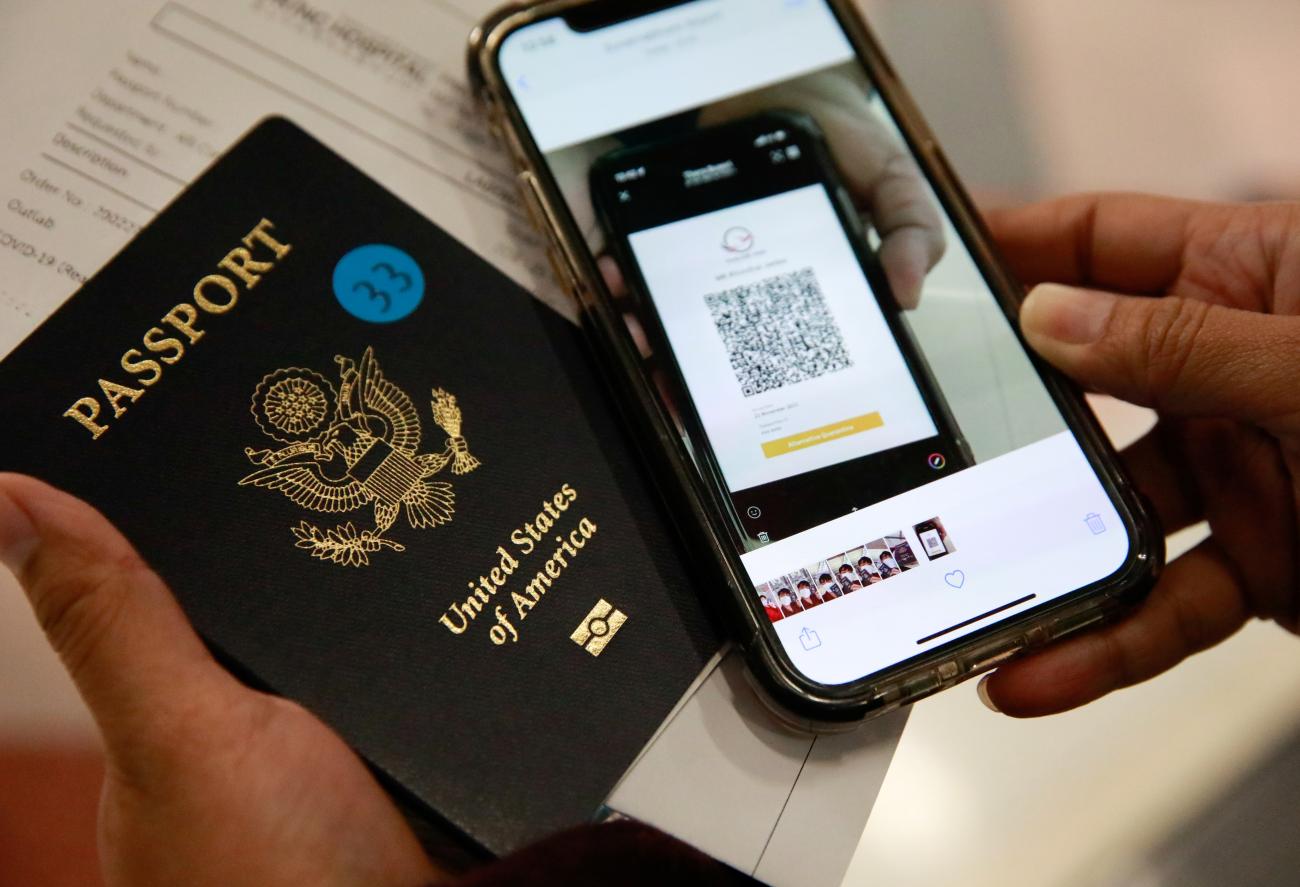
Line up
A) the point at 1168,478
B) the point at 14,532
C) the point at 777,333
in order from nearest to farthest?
the point at 14,532 < the point at 777,333 < the point at 1168,478

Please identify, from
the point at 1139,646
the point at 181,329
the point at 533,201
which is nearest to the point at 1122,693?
the point at 1139,646

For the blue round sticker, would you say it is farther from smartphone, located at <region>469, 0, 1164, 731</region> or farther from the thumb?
the thumb

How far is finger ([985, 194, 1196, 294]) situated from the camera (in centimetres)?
52

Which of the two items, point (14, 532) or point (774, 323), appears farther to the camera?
point (774, 323)

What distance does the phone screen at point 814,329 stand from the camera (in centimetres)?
40

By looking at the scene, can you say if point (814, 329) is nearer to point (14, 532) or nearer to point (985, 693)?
point (985, 693)

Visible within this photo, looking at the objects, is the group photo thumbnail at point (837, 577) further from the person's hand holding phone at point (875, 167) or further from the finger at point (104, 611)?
the finger at point (104, 611)

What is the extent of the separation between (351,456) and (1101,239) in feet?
1.42

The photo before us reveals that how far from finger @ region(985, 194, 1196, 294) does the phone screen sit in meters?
0.12

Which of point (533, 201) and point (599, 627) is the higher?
point (533, 201)

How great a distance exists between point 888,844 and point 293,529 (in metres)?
0.38

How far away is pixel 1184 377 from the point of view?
1.33ft

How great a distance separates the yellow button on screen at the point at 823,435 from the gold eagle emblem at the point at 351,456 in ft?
0.44

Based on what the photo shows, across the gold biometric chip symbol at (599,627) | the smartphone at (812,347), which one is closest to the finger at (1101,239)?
the smartphone at (812,347)
